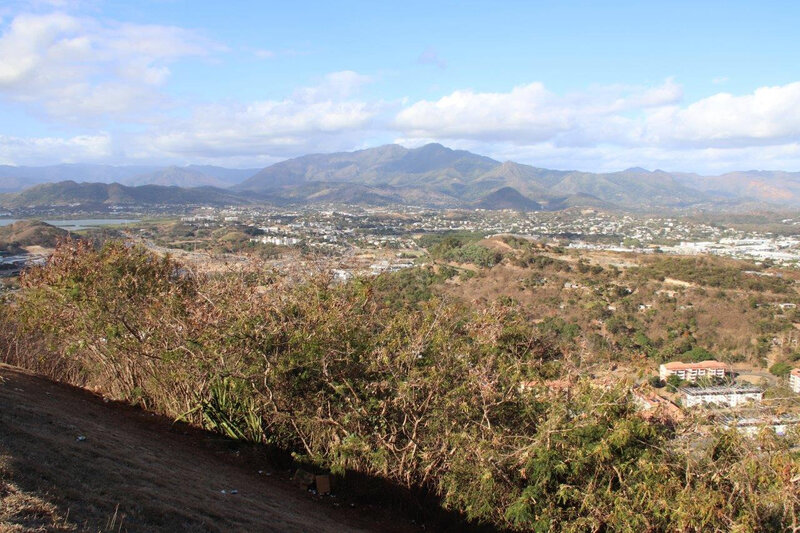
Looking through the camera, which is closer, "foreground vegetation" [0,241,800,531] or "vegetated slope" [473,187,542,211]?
"foreground vegetation" [0,241,800,531]

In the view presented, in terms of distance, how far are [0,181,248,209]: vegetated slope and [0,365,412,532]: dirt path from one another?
238 feet

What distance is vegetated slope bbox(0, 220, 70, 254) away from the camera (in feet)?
85.6

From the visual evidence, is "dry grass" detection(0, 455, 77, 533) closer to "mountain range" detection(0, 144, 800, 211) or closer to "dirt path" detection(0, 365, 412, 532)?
"dirt path" detection(0, 365, 412, 532)

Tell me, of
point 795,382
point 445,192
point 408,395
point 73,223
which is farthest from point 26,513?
point 445,192

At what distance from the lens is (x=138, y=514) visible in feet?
12.2

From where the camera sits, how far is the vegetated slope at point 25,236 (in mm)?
26094

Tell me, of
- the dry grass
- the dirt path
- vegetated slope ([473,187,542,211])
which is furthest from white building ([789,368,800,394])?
vegetated slope ([473,187,542,211])

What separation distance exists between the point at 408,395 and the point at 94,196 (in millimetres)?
84470

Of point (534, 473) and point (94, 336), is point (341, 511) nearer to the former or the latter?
point (534, 473)

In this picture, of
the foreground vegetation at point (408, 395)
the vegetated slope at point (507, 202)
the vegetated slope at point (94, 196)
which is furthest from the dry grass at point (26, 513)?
the vegetated slope at point (507, 202)

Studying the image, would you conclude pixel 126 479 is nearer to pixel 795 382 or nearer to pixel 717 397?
pixel 717 397

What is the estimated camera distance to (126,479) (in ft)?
14.6

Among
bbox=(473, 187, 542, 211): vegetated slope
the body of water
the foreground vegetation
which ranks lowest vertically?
the foreground vegetation

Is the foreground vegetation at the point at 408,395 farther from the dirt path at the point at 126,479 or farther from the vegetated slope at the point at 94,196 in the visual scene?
the vegetated slope at the point at 94,196
